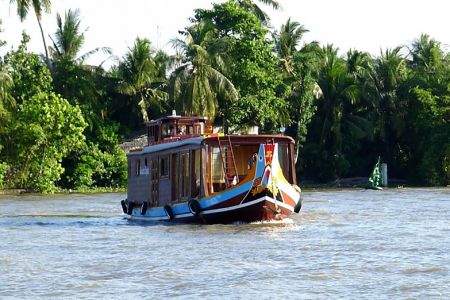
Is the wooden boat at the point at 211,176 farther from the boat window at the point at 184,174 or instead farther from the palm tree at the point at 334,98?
the palm tree at the point at 334,98

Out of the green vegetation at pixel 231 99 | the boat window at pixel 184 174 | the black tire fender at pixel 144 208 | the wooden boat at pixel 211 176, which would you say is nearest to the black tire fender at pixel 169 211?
the wooden boat at pixel 211 176

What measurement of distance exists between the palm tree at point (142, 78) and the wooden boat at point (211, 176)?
1942cm

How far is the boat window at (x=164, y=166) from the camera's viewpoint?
23.4 meters

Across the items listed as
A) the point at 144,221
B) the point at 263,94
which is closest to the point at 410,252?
the point at 144,221

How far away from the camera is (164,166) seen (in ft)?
77.5

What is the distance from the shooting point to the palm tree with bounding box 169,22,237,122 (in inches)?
1645

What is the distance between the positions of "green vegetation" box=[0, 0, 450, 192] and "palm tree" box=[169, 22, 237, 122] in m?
0.06

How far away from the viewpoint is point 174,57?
43531mm

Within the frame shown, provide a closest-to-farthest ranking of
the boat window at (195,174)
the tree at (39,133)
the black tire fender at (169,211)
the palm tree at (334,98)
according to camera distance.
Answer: the boat window at (195,174) → the black tire fender at (169,211) → the tree at (39,133) → the palm tree at (334,98)

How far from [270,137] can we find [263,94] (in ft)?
72.8

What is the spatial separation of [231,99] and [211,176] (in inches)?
863

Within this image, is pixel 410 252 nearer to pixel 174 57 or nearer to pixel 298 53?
pixel 174 57

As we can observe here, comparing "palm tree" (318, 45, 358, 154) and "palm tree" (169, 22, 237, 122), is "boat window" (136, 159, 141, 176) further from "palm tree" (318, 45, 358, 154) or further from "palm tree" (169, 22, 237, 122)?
"palm tree" (318, 45, 358, 154)

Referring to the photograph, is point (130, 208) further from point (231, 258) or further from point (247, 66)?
point (247, 66)
